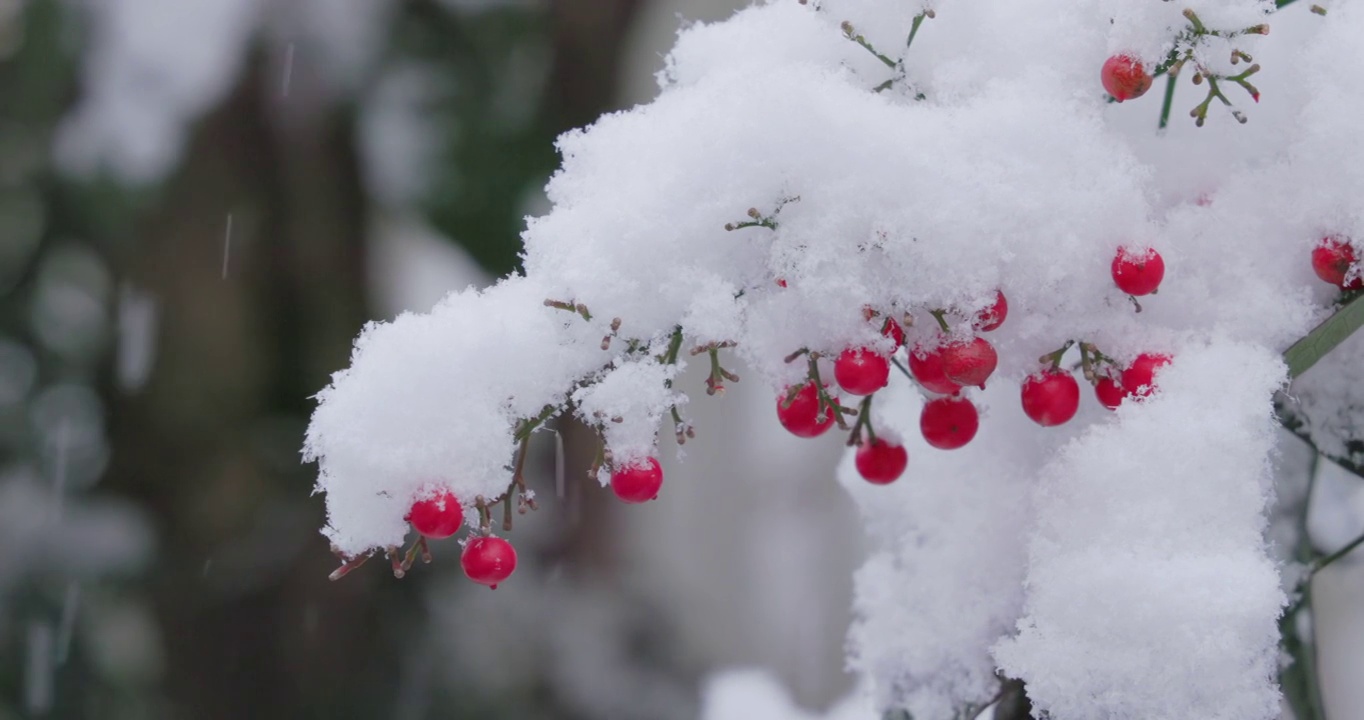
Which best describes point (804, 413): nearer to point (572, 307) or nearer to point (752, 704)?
point (572, 307)

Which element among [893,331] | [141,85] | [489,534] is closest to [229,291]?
[141,85]

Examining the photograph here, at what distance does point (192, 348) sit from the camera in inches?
104

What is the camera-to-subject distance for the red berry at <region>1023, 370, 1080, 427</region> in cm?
51

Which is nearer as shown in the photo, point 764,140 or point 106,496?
point 764,140

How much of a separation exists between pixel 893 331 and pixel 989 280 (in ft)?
0.18

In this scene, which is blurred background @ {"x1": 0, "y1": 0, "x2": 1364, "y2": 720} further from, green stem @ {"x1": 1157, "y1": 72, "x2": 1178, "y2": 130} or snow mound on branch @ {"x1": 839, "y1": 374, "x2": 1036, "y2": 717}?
green stem @ {"x1": 1157, "y1": 72, "x2": 1178, "y2": 130}

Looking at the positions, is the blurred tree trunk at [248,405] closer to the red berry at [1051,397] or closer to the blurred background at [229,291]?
the blurred background at [229,291]

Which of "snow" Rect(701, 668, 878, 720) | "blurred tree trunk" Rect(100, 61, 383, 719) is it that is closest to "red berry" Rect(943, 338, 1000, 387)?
"snow" Rect(701, 668, 878, 720)

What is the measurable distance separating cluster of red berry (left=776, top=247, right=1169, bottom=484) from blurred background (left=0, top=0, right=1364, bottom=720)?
197 centimetres

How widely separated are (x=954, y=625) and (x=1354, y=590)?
303 millimetres

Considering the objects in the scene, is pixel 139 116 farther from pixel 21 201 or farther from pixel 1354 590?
pixel 1354 590

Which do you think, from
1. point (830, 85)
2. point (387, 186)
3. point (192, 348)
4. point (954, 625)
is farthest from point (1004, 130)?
point (192, 348)

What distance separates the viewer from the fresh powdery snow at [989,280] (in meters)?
0.44

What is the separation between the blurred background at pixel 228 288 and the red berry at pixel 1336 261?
209cm
